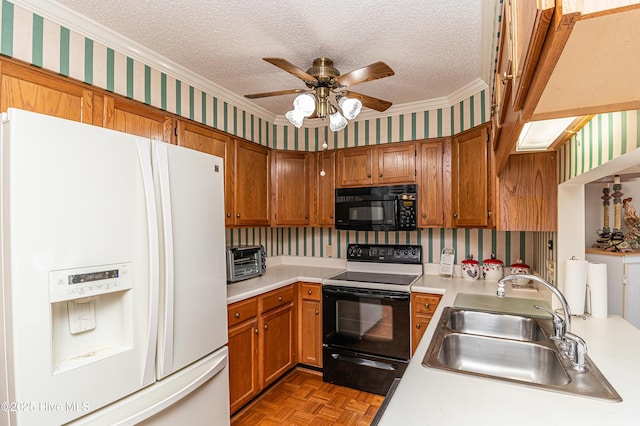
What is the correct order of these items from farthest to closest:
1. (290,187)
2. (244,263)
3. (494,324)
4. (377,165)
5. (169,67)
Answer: (290,187)
(377,165)
(244,263)
(169,67)
(494,324)

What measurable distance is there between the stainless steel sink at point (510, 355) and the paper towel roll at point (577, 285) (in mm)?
202

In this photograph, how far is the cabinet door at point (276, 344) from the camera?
2.59m

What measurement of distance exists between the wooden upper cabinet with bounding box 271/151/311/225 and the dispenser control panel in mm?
1985

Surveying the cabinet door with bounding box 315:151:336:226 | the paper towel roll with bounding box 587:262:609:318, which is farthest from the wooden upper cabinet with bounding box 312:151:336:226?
the paper towel roll with bounding box 587:262:609:318

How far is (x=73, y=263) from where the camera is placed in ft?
3.76

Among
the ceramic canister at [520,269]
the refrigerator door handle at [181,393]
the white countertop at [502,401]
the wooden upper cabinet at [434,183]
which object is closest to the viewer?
the white countertop at [502,401]

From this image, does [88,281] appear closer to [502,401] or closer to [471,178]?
[502,401]

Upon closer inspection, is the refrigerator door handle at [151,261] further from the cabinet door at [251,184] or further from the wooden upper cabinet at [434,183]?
the wooden upper cabinet at [434,183]

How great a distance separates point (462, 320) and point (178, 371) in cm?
150

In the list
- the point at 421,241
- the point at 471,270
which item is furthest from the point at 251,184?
the point at 471,270

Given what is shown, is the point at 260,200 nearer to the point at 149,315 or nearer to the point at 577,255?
the point at 149,315

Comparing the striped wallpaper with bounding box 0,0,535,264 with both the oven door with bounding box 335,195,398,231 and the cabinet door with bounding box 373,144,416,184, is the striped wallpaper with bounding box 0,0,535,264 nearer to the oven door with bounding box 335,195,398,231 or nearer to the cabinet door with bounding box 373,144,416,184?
the cabinet door with bounding box 373,144,416,184

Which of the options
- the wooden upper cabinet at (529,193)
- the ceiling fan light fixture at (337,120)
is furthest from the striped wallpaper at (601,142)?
the ceiling fan light fixture at (337,120)

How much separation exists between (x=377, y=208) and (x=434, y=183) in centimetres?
53
